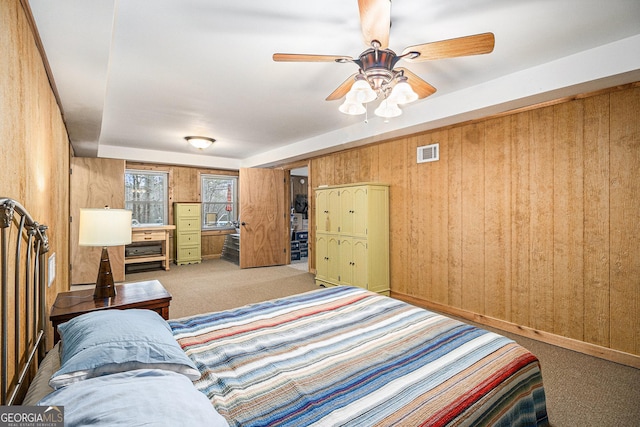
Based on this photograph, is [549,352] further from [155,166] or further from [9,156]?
[155,166]

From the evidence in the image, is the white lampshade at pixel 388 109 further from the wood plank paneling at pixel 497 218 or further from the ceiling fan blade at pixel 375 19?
the wood plank paneling at pixel 497 218

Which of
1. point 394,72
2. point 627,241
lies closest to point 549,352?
point 627,241

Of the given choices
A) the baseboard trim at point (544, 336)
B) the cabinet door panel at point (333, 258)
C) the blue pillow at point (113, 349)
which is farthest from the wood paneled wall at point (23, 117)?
the baseboard trim at point (544, 336)

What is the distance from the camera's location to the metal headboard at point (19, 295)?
38.3 inches

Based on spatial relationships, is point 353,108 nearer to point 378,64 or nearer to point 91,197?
point 378,64

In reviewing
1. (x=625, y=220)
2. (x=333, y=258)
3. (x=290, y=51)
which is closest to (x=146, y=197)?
(x=333, y=258)

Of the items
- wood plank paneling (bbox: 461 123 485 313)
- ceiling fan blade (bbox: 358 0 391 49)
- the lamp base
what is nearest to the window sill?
the lamp base

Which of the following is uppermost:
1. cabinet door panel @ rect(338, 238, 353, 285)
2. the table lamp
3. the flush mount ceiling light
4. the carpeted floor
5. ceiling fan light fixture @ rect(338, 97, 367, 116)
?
the flush mount ceiling light

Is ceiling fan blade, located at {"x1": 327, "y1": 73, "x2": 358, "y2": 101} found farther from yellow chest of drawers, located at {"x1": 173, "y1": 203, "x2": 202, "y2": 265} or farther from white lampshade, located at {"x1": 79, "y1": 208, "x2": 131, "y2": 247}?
yellow chest of drawers, located at {"x1": 173, "y1": 203, "x2": 202, "y2": 265}

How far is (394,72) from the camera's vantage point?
6.61 ft

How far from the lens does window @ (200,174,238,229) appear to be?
7.43m

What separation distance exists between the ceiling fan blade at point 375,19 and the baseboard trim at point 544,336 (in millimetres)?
2977

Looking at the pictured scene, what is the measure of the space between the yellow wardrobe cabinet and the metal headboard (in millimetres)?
3312

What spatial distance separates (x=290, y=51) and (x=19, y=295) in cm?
218
